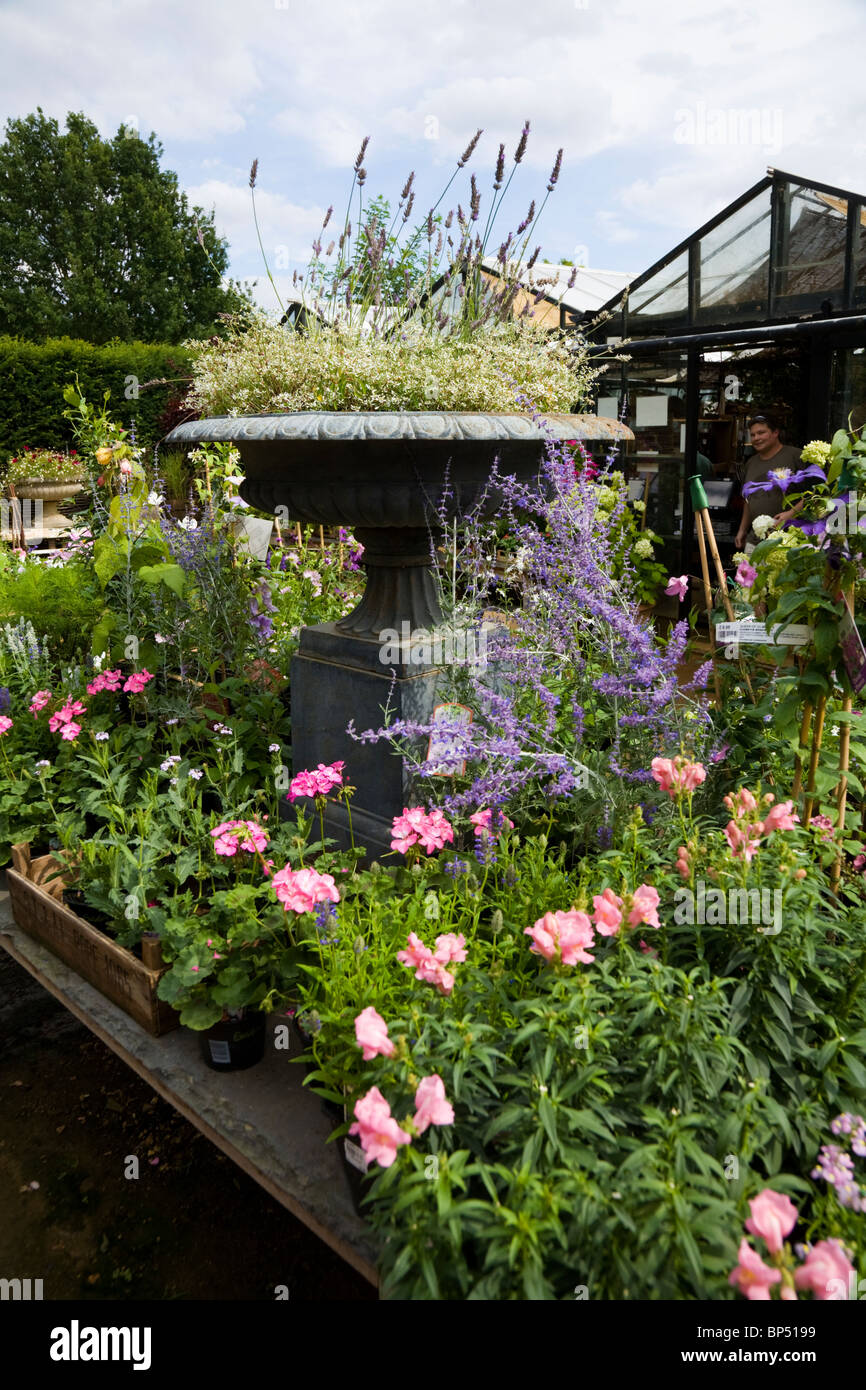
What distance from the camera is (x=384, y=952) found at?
168cm

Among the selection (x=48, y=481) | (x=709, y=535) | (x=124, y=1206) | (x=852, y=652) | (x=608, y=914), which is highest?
(x=48, y=481)

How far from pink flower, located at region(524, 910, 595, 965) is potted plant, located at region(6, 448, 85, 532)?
8.22 metres

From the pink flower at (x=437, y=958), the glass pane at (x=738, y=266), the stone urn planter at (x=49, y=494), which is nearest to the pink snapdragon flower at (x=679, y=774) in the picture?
the pink flower at (x=437, y=958)

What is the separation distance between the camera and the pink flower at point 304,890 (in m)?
1.71

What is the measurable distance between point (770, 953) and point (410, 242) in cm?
255

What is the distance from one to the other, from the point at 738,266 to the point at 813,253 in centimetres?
64

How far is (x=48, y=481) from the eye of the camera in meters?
9.28

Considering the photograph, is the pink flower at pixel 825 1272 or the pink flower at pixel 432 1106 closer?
the pink flower at pixel 825 1272

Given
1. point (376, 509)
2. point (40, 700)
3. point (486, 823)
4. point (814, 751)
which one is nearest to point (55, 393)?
point (40, 700)

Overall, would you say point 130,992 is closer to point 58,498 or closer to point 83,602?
point 83,602

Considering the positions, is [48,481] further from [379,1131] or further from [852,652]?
[379,1131]

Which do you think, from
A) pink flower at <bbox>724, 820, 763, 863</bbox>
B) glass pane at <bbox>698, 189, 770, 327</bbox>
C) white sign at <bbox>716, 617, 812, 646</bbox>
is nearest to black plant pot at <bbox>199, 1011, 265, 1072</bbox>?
pink flower at <bbox>724, 820, 763, 863</bbox>

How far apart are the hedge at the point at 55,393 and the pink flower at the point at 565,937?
1222 cm

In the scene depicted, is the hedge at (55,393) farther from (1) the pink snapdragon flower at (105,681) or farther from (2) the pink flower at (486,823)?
(2) the pink flower at (486,823)
